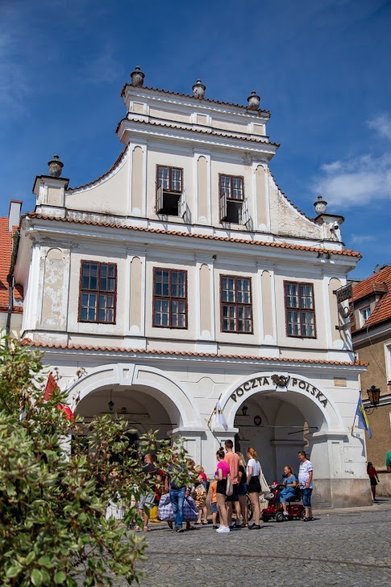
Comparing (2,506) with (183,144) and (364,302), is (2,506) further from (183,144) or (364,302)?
(364,302)

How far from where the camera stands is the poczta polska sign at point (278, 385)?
19250 mm

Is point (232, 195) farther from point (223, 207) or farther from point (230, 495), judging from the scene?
point (230, 495)

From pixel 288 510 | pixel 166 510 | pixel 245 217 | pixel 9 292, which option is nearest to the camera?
pixel 166 510

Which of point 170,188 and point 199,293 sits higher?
point 170,188

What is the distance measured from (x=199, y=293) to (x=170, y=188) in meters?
3.62

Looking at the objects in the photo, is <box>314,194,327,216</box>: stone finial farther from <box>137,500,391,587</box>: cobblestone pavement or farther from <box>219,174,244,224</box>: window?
<box>137,500,391,587</box>: cobblestone pavement

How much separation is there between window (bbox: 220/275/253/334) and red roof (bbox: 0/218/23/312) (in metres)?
6.78

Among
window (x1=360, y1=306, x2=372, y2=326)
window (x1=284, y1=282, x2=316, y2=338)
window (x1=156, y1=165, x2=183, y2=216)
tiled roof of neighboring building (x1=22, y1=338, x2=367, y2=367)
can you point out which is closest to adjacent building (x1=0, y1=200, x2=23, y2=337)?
tiled roof of neighboring building (x1=22, y1=338, x2=367, y2=367)

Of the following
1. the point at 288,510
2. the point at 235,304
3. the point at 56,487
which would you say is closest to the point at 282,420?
the point at 235,304

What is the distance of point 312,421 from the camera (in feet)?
67.4

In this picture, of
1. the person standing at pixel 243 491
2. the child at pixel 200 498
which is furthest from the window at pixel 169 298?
the person standing at pixel 243 491

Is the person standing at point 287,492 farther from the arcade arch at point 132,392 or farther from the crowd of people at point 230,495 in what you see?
the arcade arch at point 132,392

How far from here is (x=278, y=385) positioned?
1969 centimetres

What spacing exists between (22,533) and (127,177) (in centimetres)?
1721
